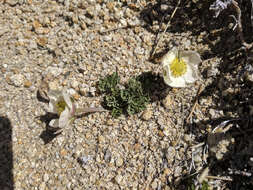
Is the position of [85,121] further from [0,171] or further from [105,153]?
[0,171]

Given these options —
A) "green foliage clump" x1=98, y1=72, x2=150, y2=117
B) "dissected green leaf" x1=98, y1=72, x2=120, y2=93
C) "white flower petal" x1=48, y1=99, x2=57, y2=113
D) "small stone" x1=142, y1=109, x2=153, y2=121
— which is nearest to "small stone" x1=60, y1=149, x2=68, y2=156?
"white flower petal" x1=48, y1=99, x2=57, y2=113

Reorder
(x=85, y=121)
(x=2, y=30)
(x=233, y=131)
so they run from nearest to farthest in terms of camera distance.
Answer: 1. (x=233, y=131)
2. (x=85, y=121)
3. (x=2, y=30)

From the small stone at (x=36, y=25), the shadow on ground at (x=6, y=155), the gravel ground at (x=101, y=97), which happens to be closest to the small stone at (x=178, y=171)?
the gravel ground at (x=101, y=97)

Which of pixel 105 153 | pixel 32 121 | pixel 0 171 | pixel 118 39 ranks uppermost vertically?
pixel 118 39

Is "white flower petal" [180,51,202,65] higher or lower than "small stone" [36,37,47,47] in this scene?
lower

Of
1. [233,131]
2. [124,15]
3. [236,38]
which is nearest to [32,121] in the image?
[124,15]

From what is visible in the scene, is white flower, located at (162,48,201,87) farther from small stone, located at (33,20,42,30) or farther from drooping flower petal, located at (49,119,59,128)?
small stone, located at (33,20,42,30)
